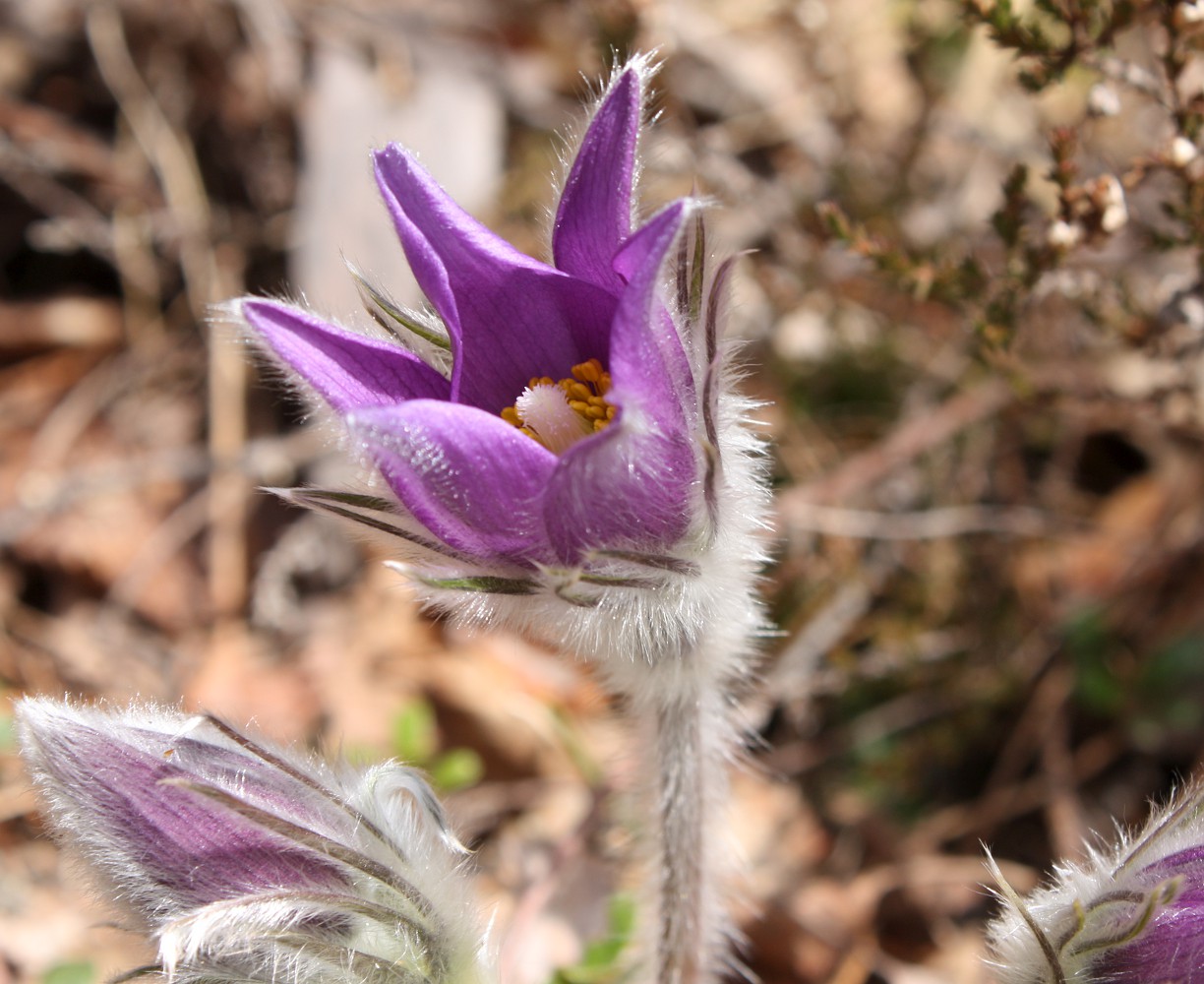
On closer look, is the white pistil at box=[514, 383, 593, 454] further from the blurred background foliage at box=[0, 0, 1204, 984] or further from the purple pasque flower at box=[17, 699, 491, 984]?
the blurred background foliage at box=[0, 0, 1204, 984]

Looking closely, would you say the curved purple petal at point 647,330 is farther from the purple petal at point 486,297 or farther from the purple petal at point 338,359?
the purple petal at point 338,359

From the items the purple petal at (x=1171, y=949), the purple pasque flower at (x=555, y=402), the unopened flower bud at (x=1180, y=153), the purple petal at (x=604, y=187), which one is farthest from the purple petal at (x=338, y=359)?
the unopened flower bud at (x=1180, y=153)

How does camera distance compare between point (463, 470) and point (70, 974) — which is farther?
point (70, 974)

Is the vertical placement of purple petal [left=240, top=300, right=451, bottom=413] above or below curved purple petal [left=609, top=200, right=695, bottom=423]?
above

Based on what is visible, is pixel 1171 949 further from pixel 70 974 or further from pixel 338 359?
pixel 70 974

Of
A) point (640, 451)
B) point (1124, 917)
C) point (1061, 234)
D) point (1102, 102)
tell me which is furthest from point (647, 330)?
point (1102, 102)

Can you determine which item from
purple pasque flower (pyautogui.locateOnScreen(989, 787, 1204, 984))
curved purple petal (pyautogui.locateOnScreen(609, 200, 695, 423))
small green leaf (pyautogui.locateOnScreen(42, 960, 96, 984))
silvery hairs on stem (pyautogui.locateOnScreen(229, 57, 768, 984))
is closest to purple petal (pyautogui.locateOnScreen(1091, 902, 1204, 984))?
purple pasque flower (pyautogui.locateOnScreen(989, 787, 1204, 984))

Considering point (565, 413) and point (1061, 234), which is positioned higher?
point (565, 413)
